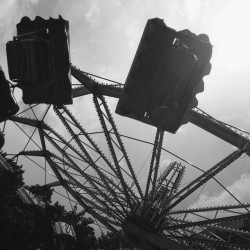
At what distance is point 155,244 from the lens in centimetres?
1122

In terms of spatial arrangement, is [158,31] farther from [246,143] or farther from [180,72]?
[246,143]

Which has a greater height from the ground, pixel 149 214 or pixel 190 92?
pixel 190 92

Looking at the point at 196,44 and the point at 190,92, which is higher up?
the point at 196,44

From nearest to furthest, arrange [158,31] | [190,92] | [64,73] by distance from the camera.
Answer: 1. [158,31]
2. [190,92]
3. [64,73]

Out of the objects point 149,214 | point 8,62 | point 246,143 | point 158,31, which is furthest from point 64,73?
point 149,214

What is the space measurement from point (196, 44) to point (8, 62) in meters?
6.02

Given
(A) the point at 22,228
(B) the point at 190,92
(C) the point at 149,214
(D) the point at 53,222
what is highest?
(B) the point at 190,92

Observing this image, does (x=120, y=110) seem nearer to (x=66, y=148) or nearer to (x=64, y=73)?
(x=64, y=73)

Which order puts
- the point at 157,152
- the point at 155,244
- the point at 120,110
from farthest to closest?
the point at 155,244 < the point at 157,152 < the point at 120,110

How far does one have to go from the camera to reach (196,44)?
793cm

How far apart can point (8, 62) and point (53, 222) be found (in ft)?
35.5

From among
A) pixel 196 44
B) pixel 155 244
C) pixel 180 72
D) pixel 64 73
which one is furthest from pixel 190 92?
pixel 155 244

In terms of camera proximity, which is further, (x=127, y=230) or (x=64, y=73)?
(x=127, y=230)

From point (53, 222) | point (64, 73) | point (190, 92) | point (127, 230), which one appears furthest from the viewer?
point (53, 222)
